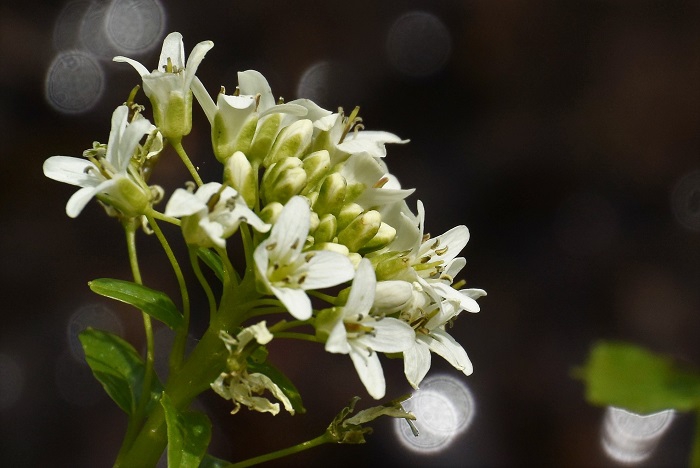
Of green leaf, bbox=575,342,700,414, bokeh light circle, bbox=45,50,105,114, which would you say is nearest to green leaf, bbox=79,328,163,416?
green leaf, bbox=575,342,700,414

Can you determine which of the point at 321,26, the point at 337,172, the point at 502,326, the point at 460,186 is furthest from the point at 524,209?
the point at 337,172

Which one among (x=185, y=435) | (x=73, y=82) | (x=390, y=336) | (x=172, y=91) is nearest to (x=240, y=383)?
(x=185, y=435)

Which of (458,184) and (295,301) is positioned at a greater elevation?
(458,184)

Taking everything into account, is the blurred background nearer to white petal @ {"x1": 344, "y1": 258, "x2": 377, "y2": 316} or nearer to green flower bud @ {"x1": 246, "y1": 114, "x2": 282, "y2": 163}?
green flower bud @ {"x1": 246, "y1": 114, "x2": 282, "y2": 163}

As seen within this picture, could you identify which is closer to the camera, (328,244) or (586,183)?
(328,244)

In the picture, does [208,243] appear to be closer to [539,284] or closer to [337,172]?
[337,172]

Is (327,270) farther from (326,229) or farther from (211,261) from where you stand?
(211,261)
